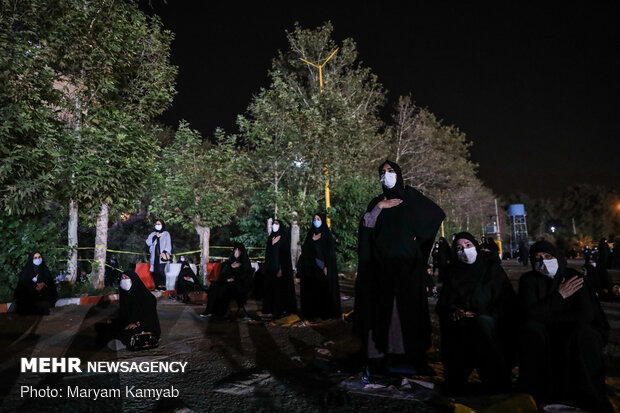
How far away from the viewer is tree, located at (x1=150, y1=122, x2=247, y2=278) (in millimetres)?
14422

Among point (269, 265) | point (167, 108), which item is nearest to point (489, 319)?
point (269, 265)

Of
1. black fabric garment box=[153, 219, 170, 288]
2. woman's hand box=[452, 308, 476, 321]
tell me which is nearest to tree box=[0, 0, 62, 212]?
black fabric garment box=[153, 219, 170, 288]

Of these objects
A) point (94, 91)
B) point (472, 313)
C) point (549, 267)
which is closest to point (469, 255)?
point (472, 313)

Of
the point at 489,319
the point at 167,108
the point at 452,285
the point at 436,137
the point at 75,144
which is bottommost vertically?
the point at 489,319

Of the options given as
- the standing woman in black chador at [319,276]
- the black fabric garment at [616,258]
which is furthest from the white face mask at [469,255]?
the black fabric garment at [616,258]

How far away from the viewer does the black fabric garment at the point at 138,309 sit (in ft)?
17.4

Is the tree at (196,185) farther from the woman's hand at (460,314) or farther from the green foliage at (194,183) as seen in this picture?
the woman's hand at (460,314)

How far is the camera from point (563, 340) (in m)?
3.21

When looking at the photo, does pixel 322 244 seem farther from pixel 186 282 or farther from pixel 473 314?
pixel 186 282

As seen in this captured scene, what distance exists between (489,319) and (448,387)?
615 mm

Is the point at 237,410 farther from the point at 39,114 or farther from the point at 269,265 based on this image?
the point at 39,114

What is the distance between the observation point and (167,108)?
12156mm

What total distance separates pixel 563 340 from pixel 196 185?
13307 millimetres

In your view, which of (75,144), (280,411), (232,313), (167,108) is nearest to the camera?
(280,411)
